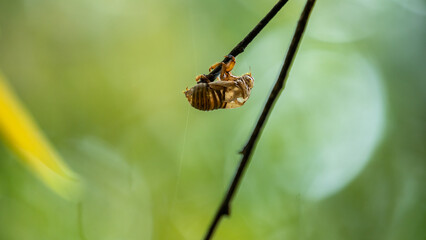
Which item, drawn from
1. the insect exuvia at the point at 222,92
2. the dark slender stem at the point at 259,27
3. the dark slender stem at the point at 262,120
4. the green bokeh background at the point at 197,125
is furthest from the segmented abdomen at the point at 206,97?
the green bokeh background at the point at 197,125

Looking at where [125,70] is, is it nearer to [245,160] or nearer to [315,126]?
[315,126]

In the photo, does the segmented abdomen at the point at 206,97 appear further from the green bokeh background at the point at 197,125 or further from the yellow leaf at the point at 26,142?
the green bokeh background at the point at 197,125

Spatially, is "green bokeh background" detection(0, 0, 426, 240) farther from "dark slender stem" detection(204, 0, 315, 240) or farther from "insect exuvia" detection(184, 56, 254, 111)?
"dark slender stem" detection(204, 0, 315, 240)

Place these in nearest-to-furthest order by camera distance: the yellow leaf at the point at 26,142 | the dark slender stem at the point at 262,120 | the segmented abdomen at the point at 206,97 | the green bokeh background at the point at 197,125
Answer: the dark slender stem at the point at 262,120
the yellow leaf at the point at 26,142
the segmented abdomen at the point at 206,97
the green bokeh background at the point at 197,125

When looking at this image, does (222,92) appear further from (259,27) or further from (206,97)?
(259,27)

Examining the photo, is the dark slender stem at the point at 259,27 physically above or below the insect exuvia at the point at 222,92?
above

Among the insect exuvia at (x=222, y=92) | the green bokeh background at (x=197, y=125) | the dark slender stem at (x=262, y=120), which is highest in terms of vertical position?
the dark slender stem at (x=262, y=120)

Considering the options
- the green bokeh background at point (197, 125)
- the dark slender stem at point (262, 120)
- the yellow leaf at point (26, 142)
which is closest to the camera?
the dark slender stem at point (262, 120)
